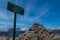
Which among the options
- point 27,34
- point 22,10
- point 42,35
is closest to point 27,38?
point 27,34

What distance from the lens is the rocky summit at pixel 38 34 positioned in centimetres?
2980

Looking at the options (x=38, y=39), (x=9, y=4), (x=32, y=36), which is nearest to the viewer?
(x=9, y=4)

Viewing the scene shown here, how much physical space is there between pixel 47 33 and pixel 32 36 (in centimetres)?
244

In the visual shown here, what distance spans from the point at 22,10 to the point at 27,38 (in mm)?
22978

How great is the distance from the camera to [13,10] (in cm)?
796

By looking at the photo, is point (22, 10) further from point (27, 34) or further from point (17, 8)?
point (27, 34)

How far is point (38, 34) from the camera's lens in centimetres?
3095

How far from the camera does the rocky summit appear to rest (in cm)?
2980

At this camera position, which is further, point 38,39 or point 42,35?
point 42,35

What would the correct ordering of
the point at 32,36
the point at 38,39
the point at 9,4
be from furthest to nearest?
the point at 32,36
the point at 38,39
the point at 9,4

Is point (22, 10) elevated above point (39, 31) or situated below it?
below

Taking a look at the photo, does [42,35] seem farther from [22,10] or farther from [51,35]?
[22,10]

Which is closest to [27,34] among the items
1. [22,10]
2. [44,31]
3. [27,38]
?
[27,38]

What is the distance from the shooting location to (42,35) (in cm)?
3200
